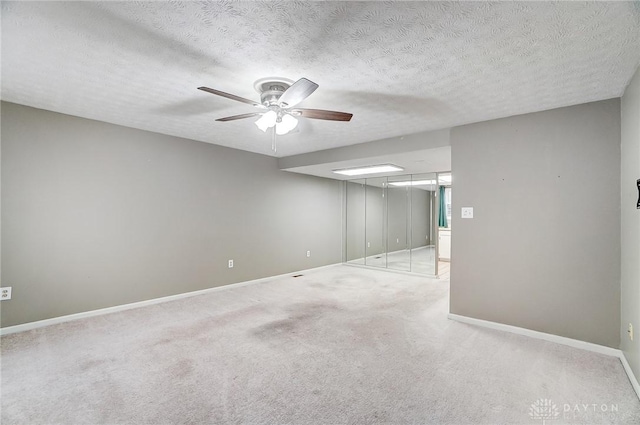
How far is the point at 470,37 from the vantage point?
1.85m

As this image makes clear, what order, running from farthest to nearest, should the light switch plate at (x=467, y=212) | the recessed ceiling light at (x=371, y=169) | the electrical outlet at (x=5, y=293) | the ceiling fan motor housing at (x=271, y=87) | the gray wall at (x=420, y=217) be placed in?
the gray wall at (x=420, y=217) → the recessed ceiling light at (x=371, y=169) → the light switch plate at (x=467, y=212) → the electrical outlet at (x=5, y=293) → the ceiling fan motor housing at (x=271, y=87)

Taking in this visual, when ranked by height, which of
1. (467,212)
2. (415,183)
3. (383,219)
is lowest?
(383,219)

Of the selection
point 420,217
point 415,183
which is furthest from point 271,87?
point 420,217

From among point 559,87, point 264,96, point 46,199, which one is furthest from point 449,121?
point 46,199

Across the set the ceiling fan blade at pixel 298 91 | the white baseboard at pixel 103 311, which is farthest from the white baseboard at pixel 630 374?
the white baseboard at pixel 103 311

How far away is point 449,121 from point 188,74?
2801mm

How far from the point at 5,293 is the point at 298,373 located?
323 centimetres

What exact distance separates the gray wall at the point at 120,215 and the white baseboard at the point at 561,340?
3541mm

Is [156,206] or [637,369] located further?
[156,206]

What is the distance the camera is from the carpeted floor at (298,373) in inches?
74.5

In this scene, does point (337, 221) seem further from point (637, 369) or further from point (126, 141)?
point (637, 369)

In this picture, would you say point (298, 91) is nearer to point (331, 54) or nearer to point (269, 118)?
point (331, 54)

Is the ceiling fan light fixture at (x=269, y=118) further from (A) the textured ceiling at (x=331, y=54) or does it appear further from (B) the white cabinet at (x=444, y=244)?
(B) the white cabinet at (x=444, y=244)

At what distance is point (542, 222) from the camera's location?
308cm
